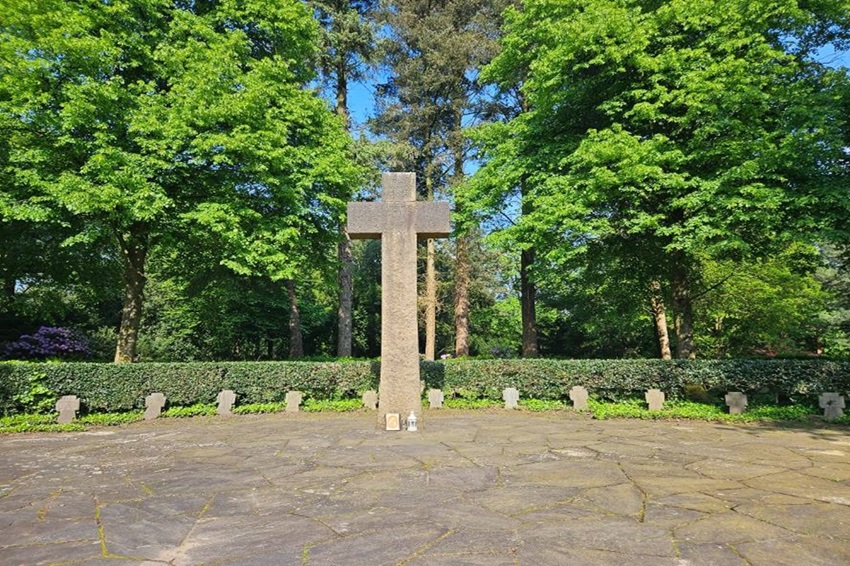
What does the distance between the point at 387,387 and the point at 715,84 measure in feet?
29.6

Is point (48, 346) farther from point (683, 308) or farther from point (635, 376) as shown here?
point (683, 308)

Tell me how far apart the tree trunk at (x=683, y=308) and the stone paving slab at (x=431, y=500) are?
5093 millimetres

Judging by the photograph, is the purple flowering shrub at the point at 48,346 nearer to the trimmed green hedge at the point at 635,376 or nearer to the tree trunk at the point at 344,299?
the tree trunk at the point at 344,299

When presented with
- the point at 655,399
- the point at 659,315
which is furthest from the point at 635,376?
the point at 659,315

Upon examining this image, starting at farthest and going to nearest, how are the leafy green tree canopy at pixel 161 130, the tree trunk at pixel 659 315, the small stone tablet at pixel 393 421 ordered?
the tree trunk at pixel 659 315 → the leafy green tree canopy at pixel 161 130 → the small stone tablet at pixel 393 421

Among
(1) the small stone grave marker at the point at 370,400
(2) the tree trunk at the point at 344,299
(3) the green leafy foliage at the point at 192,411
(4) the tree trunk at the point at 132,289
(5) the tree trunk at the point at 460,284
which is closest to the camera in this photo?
(3) the green leafy foliage at the point at 192,411

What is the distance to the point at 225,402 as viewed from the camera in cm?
1016

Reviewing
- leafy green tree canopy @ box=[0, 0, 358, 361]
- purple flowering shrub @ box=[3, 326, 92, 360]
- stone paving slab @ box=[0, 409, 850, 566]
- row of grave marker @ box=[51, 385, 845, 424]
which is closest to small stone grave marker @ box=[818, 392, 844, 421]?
row of grave marker @ box=[51, 385, 845, 424]

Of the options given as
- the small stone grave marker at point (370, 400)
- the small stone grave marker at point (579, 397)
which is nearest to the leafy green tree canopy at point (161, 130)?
the small stone grave marker at point (370, 400)

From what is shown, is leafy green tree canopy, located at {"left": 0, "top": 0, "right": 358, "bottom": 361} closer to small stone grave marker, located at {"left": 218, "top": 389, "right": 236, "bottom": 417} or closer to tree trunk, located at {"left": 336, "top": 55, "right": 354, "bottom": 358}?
small stone grave marker, located at {"left": 218, "top": 389, "right": 236, "bottom": 417}

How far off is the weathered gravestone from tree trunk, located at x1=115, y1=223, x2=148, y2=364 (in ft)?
6.84

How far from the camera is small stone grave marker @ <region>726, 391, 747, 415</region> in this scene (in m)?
9.36

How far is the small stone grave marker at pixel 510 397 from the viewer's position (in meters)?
10.5

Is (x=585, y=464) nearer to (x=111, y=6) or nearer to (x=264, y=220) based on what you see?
(x=264, y=220)
